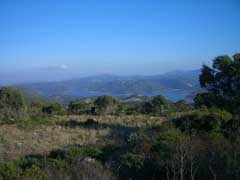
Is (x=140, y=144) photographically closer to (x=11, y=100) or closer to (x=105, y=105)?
(x=105, y=105)

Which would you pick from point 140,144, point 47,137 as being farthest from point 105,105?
point 140,144

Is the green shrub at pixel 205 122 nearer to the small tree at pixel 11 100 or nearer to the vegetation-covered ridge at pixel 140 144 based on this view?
the vegetation-covered ridge at pixel 140 144

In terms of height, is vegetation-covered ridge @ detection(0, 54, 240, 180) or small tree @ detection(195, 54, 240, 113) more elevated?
small tree @ detection(195, 54, 240, 113)

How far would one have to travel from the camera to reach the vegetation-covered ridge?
882 centimetres

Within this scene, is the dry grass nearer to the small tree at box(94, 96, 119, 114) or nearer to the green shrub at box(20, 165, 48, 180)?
the green shrub at box(20, 165, 48, 180)

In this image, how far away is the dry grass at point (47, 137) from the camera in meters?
14.2

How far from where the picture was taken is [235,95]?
63.6ft

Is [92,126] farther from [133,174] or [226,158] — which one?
[226,158]

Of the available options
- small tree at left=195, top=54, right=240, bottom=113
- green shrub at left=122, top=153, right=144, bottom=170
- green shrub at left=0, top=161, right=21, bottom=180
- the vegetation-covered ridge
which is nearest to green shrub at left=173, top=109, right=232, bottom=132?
the vegetation-covered ridge

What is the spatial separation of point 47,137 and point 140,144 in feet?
19.8

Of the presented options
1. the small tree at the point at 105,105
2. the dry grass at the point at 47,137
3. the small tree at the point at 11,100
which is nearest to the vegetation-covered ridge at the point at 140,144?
the dry grass at the point at 47,137

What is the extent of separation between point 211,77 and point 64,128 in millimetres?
8552

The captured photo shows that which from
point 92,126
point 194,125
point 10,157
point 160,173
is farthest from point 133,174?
point 92,126

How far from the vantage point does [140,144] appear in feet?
40.3
